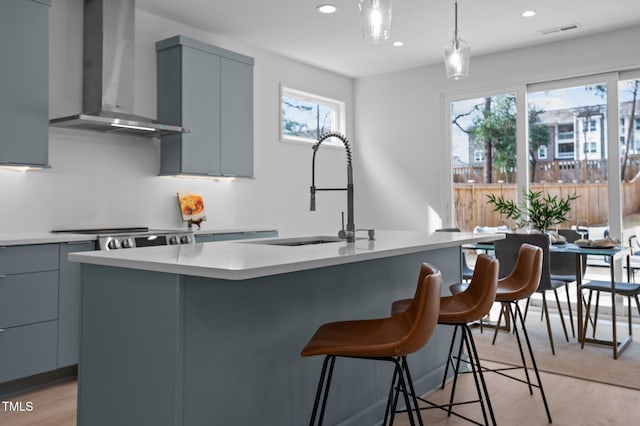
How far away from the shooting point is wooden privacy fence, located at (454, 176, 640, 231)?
5105mm

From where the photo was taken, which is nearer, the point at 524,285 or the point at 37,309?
the point at 524,285

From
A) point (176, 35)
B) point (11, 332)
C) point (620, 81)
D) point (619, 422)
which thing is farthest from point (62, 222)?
point (620, 81)

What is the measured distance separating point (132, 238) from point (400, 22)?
2.98 metres

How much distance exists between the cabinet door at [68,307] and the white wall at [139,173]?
66 cm

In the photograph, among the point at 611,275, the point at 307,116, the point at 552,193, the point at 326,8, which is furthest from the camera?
the point at 307,116

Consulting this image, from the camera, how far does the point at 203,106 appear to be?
4.54 meters

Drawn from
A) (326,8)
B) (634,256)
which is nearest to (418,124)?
(326,8)

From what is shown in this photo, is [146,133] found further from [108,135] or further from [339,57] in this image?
[339,57]

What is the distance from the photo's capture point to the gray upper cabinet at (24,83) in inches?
130

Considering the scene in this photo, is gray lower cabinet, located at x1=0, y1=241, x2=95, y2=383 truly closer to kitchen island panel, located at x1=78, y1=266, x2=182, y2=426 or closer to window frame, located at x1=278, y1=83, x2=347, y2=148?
kitchen island panel, located at x1=78, y1=266, x2=182, y2=426

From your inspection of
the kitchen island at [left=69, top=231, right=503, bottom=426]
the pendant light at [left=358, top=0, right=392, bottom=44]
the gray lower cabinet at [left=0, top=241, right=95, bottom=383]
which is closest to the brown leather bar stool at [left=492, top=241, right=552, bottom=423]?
the kitchen island at [left=69, top=231, right=503, bottom=426]

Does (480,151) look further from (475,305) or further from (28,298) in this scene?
(28,298)

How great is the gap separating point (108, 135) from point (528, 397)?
11.7 ft

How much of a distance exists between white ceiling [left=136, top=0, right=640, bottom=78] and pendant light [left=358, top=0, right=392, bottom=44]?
5.95 feet
